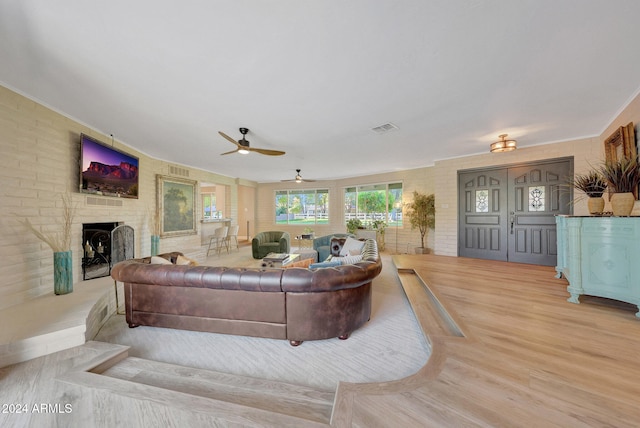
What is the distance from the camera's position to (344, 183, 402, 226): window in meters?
7.57

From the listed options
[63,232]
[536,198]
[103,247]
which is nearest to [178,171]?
[103,247]

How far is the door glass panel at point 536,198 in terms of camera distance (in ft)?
15.6

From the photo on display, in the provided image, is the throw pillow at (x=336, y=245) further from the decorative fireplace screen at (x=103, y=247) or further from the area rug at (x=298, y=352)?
the decorative fireplace screen at (x=103, y=247)

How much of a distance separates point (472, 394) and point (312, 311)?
49.9 inches

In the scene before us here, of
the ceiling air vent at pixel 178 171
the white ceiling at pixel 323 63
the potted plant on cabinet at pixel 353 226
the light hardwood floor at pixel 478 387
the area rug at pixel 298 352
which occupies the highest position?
the white ceiling at pixel 323 63

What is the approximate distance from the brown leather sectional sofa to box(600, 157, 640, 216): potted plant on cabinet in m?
2.76

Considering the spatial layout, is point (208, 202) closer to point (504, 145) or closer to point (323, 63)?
point (323, 63)

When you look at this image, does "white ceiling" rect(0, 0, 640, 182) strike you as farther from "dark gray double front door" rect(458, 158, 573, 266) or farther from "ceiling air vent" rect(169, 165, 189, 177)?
"ceiling air vent" rect(169, 165, 189, 177)

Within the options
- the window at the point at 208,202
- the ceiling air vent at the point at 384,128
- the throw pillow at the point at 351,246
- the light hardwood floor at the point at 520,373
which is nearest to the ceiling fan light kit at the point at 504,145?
the ceiling air vent at the point at 384,128

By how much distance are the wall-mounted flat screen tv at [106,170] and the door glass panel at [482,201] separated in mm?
7506

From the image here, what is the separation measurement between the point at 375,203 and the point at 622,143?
5.44 meters

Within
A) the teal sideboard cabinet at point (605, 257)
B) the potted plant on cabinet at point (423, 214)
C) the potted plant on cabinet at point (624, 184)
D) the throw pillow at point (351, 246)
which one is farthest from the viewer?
the potted plant on cabinet at point (423, 214)

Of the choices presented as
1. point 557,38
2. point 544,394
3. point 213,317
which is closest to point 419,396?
point 544,394

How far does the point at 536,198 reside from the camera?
4.80 m
